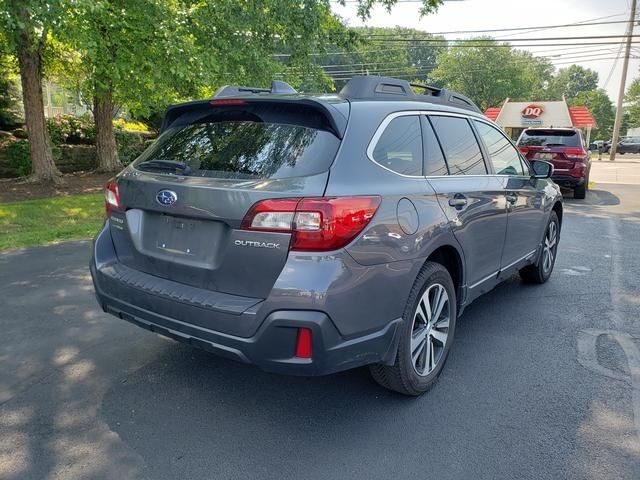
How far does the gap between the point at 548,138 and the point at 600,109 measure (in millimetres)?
77438

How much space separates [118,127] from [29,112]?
8.27m

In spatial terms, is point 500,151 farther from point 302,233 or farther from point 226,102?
point 302,233

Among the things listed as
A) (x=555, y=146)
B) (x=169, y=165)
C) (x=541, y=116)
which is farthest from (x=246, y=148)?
(x=541, y=116)

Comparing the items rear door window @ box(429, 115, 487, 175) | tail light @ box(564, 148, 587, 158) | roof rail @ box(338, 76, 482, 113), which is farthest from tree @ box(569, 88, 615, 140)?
roof rail @ box(338, 76, 482, 113)

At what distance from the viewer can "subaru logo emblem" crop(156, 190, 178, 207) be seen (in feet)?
8.90

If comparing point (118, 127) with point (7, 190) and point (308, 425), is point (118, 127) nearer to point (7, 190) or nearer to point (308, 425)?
point (7, 190)

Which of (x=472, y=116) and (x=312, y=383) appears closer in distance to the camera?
(x=312, y=383)

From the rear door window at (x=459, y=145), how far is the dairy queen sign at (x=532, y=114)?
112 feet

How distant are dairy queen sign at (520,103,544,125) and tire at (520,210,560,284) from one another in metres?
32.3

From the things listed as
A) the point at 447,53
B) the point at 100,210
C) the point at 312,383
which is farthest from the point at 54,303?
the point at 447,53

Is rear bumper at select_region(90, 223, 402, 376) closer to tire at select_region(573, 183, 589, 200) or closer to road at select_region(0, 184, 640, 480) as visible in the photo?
road at select_region(0, 184, 640, 480)

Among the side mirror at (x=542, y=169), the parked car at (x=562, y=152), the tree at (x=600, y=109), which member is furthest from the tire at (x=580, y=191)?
the tree at (x=600, y=109)

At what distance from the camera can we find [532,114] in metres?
34.9

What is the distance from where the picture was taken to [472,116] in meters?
4.07
